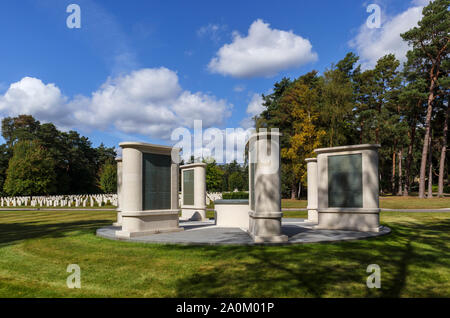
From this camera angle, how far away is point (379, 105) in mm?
41594

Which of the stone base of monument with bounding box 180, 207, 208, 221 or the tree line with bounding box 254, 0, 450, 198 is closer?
the stone base of monument with bounding box 180, 207, 208, 221

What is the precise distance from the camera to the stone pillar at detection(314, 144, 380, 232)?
35.9 ft

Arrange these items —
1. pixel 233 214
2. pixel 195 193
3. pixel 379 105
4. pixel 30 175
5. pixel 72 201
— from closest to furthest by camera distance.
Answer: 1. pixel 233 214
2. pixel 195 193
3. pixel 72 201
4. pixel 379 105
5. pixel 30 175

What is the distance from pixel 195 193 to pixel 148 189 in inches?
232

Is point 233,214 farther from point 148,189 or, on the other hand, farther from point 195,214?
point 148,189

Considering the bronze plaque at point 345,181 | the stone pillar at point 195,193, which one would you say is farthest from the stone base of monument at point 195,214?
the bronze plaque at point 345,181

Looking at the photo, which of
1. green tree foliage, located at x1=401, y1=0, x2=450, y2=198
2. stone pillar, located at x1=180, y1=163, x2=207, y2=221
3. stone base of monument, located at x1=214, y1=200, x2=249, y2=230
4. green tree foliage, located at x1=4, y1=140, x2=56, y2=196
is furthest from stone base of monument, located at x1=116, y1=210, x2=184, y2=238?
green tree foliage, located at x1=4, y1=140, x2=56, y2=196

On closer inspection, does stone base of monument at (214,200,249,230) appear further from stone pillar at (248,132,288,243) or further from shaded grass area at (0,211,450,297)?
shaded grass area at (0,211,450,297)

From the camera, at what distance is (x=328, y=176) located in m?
11.8

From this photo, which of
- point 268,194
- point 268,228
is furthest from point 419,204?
point 268,194

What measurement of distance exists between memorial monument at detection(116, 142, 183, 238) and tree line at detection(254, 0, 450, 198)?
24.0m

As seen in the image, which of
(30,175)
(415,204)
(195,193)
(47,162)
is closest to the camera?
(195,193)
